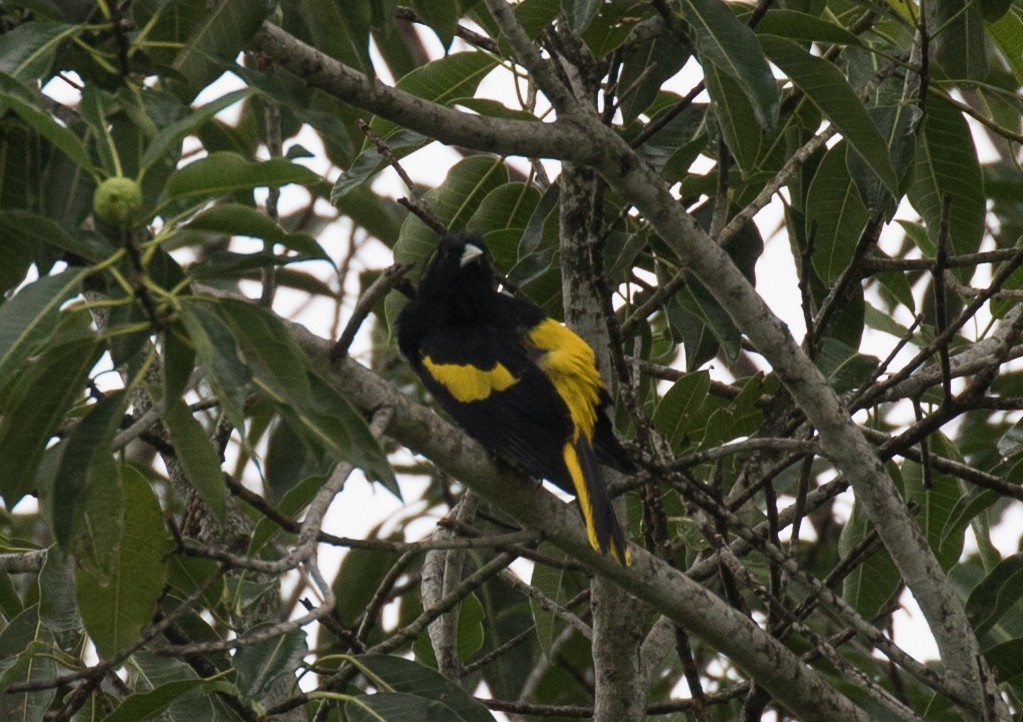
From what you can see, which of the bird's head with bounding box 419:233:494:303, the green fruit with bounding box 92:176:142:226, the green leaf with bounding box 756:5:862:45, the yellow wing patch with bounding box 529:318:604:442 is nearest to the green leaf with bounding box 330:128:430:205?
the bird's head with bounding box 419:233:494:303

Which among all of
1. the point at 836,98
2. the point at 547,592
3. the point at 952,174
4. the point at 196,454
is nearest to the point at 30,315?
the point at 196,454

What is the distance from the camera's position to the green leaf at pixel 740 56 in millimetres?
2812

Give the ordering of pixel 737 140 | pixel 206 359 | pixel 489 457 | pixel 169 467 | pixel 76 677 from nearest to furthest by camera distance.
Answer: pixel 206 359, pixel 76 677, pixel 489 457, pixel 737 140, pixel 169 467

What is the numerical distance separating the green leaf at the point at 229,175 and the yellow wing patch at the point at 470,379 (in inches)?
72.8

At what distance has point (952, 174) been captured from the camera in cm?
379

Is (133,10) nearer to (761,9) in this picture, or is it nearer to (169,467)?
(761,9)

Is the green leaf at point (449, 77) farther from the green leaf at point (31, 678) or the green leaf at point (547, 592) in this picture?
the green leaf at point (31, 678)

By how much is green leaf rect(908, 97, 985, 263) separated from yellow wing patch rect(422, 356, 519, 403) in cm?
124

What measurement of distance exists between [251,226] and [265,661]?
3.60 feet

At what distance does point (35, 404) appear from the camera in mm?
2197

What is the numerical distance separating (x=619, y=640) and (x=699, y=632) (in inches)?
15.6

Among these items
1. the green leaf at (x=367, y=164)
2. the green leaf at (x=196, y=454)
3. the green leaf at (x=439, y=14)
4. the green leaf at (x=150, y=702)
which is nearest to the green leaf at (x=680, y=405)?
the green leaf at (x=367, y=164)

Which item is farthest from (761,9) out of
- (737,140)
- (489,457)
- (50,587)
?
(50,587)

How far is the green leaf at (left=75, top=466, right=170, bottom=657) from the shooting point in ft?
9.24
